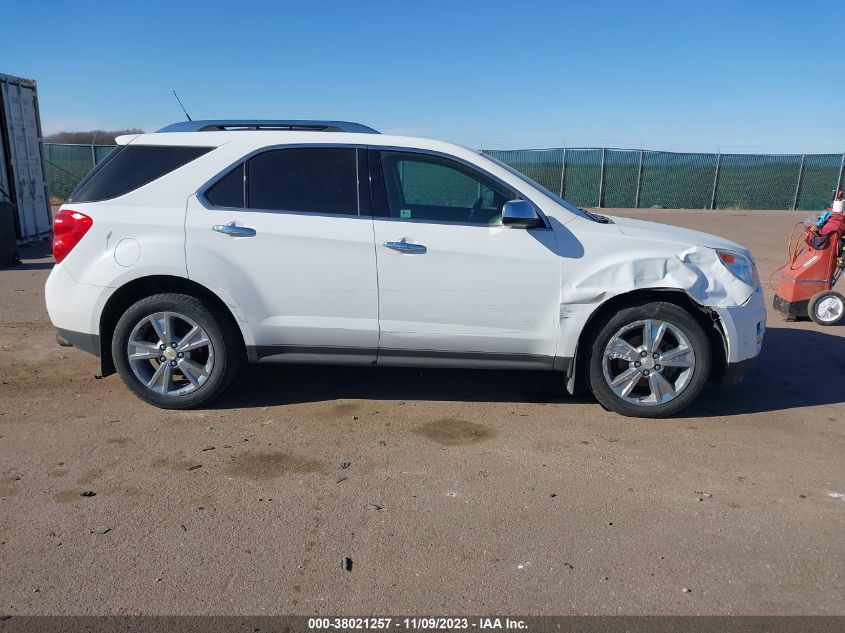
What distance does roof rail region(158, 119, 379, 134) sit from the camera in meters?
4.86

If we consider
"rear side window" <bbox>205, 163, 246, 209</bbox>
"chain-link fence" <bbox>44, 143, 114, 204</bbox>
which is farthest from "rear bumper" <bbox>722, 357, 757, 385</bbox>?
A: "chain-link fence" <bbox>44, 143, 114, 204</bbox>

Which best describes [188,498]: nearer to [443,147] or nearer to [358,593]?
[358,593]

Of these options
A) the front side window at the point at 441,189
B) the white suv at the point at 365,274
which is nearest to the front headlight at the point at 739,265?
the white suv at the point at 365,274

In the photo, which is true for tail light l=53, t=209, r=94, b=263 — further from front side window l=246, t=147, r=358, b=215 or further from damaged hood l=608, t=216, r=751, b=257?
damaged hood l=608, t=216, r=751, b=257

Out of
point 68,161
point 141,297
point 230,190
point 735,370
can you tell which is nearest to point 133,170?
point 230,190

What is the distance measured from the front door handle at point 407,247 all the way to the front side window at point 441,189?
21cm

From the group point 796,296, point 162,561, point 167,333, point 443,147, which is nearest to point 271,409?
point 167,333

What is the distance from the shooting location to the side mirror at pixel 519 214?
173 inches

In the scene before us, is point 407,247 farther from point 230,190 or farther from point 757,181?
point 757,181

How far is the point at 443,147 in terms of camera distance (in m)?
4.76

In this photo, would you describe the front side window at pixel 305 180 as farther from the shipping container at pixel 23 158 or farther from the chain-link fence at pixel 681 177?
the chain-link fence at pixel 681 177

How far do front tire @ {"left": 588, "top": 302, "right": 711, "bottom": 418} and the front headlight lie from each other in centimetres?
45

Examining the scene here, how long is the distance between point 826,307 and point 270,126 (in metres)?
6.35

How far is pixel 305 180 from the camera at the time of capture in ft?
15.4
